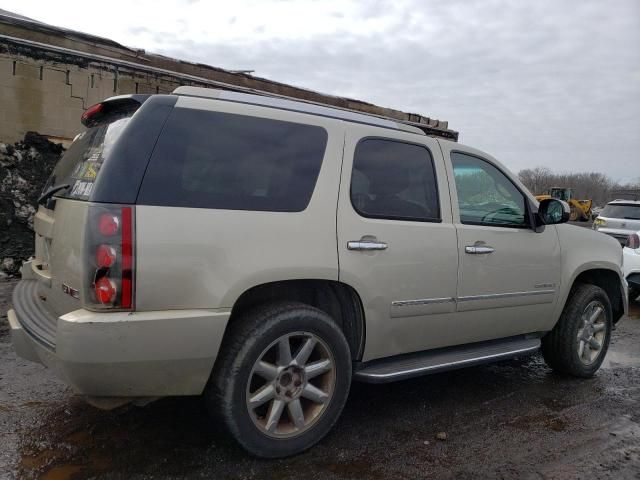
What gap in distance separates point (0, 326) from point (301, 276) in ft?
12.6

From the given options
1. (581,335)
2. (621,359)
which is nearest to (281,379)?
(581,335)

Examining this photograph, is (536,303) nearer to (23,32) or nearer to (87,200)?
(87,200)

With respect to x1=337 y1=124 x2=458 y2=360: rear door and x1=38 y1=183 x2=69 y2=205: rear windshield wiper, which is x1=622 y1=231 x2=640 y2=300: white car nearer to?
x1=337 y1=124 x2=458 y2=360: rear door

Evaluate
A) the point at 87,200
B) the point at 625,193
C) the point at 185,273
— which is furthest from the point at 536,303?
the point at 625,193

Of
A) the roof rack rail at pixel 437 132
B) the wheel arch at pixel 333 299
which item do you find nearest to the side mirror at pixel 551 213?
the wheel arch at pixel 333 299

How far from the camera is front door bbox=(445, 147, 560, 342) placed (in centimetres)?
360

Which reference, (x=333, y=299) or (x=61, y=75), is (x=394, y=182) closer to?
(x=333, y=299)

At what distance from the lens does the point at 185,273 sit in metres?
2.47

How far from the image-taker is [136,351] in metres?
2.40

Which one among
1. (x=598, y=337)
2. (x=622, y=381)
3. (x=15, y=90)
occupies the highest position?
(x=15, y=90)

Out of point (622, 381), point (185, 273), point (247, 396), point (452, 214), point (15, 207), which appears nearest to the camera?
point (185, 273)

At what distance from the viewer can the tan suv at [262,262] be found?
2.42 meters

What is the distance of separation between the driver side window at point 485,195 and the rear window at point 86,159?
2.29 meters

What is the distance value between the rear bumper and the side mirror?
Result: 2.72 m
